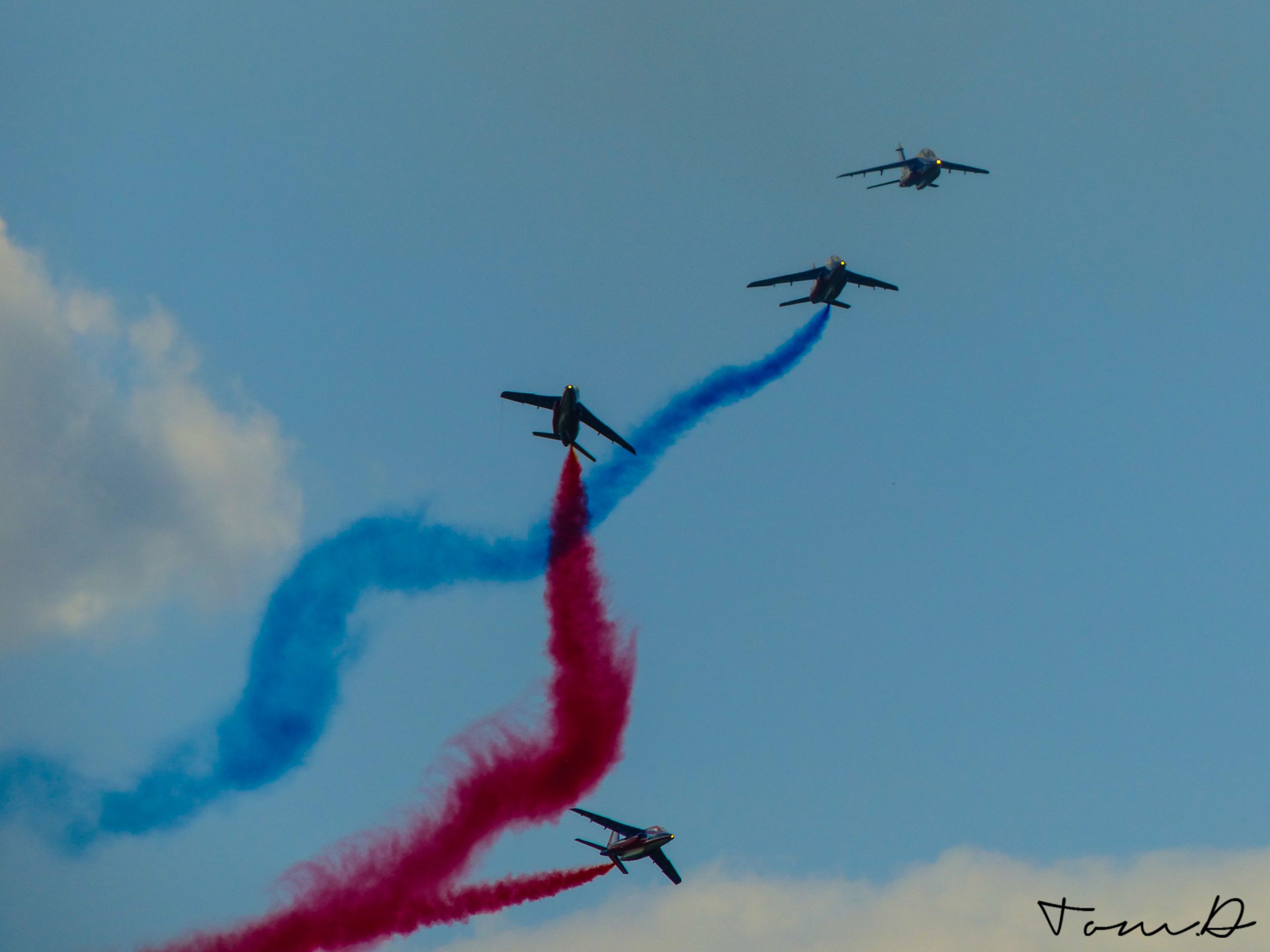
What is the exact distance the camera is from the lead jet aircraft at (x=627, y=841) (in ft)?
220

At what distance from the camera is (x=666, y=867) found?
7144 centimetres

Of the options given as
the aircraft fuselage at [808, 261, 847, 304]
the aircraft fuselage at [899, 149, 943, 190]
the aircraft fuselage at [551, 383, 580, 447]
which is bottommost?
the aircraft fuselage at [551, 383, 580, 447]

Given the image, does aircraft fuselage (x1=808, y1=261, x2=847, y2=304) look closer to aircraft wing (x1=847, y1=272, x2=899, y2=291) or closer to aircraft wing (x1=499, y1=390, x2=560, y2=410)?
aircraft wing (x1=847, y1=272, x2=899, y2=291)

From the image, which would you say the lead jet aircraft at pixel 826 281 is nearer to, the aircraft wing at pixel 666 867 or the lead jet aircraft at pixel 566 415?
the lead jet aircraft at pixel 566 415

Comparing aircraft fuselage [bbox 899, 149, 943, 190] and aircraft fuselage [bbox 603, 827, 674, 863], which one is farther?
aircraft fuselage [bbox 899, 149, 943, 190]

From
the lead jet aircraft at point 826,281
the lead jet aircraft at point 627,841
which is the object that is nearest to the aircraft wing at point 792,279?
the lead jet aircraft at point 826,281

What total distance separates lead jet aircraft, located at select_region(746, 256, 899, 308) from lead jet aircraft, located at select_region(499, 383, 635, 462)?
19.3 metres

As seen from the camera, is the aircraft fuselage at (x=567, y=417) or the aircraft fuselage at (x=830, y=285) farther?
the aircraft fuselage at (x=830, y=285)

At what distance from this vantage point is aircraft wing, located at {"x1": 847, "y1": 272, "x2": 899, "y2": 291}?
7762 cm

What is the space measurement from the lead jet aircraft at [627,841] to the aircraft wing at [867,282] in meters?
41.9

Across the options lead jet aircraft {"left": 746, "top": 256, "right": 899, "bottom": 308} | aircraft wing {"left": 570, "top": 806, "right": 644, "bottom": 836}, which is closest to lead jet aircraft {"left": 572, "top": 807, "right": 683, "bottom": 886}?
aircraft wing {"left": 570, "top": 806, "right": 644, "bottom": 836}

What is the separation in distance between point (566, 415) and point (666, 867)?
106 feet

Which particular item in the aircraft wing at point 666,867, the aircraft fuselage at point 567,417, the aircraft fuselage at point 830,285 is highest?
the aircraft fuselage at point 830,285

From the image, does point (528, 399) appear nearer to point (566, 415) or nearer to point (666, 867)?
point (566, 415)
